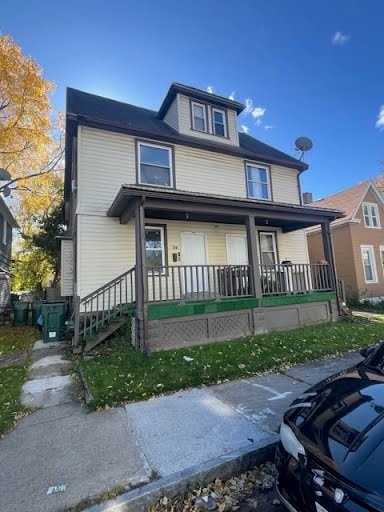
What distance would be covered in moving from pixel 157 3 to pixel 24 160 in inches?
459

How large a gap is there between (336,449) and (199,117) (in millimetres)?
12278

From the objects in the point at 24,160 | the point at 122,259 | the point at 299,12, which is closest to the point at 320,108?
the point at 299,12

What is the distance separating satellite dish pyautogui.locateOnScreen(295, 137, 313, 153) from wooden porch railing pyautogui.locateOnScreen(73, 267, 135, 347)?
10.3 metres

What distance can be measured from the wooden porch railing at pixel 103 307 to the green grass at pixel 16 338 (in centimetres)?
198

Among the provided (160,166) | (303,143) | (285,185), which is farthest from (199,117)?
(303,143)

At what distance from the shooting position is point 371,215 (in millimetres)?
18203

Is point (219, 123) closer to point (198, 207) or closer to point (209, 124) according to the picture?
point (209, 124)

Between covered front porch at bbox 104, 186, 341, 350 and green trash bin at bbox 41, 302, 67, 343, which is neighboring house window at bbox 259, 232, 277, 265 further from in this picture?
green trash bin at bbox 41, 302, 67, 343

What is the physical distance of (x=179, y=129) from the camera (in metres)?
11.2

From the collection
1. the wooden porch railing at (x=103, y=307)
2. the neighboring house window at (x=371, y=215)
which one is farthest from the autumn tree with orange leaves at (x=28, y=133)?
the neighboring house window at (x=371, y=215)

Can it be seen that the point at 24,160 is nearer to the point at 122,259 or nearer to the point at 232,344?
the point at 122,259

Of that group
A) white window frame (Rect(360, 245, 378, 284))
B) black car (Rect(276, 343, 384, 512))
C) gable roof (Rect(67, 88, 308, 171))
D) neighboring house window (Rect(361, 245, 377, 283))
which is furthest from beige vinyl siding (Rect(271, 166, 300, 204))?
black car (Rect(276, 343, 384, 512))

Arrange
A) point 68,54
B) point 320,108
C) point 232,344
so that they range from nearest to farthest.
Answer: point 232,344 < point 68,54 < point 320,108

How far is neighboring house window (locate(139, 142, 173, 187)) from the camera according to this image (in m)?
10.1
